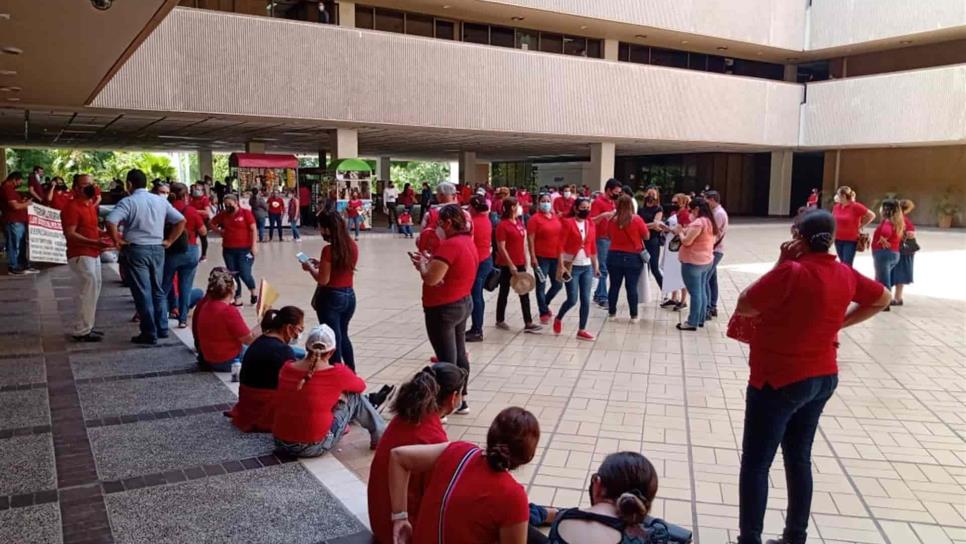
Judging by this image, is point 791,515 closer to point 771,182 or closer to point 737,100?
point 737,100

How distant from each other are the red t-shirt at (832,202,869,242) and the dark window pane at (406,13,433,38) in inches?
643

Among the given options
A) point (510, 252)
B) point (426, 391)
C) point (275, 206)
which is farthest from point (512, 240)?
point (275, 206)

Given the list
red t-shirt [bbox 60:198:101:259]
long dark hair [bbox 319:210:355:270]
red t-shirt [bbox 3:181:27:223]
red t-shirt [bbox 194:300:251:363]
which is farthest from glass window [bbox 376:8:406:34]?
long dark hair [bbox 319:210:355:270]

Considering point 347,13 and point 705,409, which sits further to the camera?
point 347,13

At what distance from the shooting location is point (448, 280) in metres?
4.99

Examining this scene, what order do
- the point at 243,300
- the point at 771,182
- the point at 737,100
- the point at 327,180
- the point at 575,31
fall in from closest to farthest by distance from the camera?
the point at 243,300, the point at 327,180, the point at 575,31, the point at 737,100, the point at 771,182

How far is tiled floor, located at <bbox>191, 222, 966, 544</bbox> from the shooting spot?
3824 mm

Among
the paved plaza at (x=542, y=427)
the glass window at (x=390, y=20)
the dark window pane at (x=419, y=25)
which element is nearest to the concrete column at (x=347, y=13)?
the glass window at (x=390, y=20)

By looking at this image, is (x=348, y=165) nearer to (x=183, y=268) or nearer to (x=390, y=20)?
(x=390, y=20)

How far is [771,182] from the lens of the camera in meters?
32.6

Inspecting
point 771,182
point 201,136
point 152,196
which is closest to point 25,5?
point 152,196

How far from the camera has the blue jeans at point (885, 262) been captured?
9.69 meters

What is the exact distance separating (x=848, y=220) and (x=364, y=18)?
16.4m

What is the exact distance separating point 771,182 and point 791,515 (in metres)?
32.2
